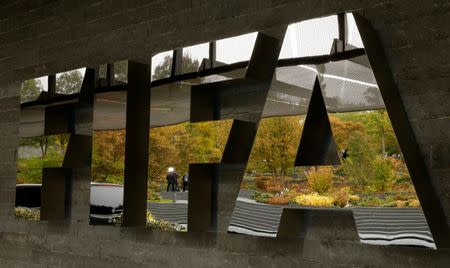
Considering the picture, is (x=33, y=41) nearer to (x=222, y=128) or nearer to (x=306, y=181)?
(x=222, y=128)

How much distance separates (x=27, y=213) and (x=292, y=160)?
2301 mm

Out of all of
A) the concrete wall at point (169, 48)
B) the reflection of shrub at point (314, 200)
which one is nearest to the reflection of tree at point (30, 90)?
the concrete wall at point (169, 48)

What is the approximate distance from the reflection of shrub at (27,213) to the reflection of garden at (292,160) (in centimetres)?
75

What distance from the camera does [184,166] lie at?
3.28 m

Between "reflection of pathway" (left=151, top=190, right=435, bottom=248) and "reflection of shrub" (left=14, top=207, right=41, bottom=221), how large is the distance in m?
1.75

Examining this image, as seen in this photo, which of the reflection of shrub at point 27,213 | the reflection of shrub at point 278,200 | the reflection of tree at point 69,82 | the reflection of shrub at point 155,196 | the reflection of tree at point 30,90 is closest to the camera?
the reflection of shrub at point 278,200

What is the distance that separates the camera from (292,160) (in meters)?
2.83

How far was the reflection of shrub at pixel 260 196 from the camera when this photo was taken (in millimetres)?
2904

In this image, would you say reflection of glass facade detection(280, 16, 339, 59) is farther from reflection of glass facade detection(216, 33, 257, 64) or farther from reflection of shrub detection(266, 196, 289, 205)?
reflection of shrub detection(266, 196, 289, 205)

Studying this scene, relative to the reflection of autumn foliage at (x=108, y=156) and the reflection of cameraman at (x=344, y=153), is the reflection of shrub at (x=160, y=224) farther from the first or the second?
the reflection of cameraman at (x=344, y=153)

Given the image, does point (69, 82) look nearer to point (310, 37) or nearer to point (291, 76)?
point (291, 76)

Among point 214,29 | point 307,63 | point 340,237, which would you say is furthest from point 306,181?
point 214,29

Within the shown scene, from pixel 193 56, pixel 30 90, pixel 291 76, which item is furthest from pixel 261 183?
pixel 30 90

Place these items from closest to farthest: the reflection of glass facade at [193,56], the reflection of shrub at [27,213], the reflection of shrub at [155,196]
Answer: the reflection of glass facade at [193,56]
the reflection of shrub at [155,196]
the reflection of shrub at [27,213]
